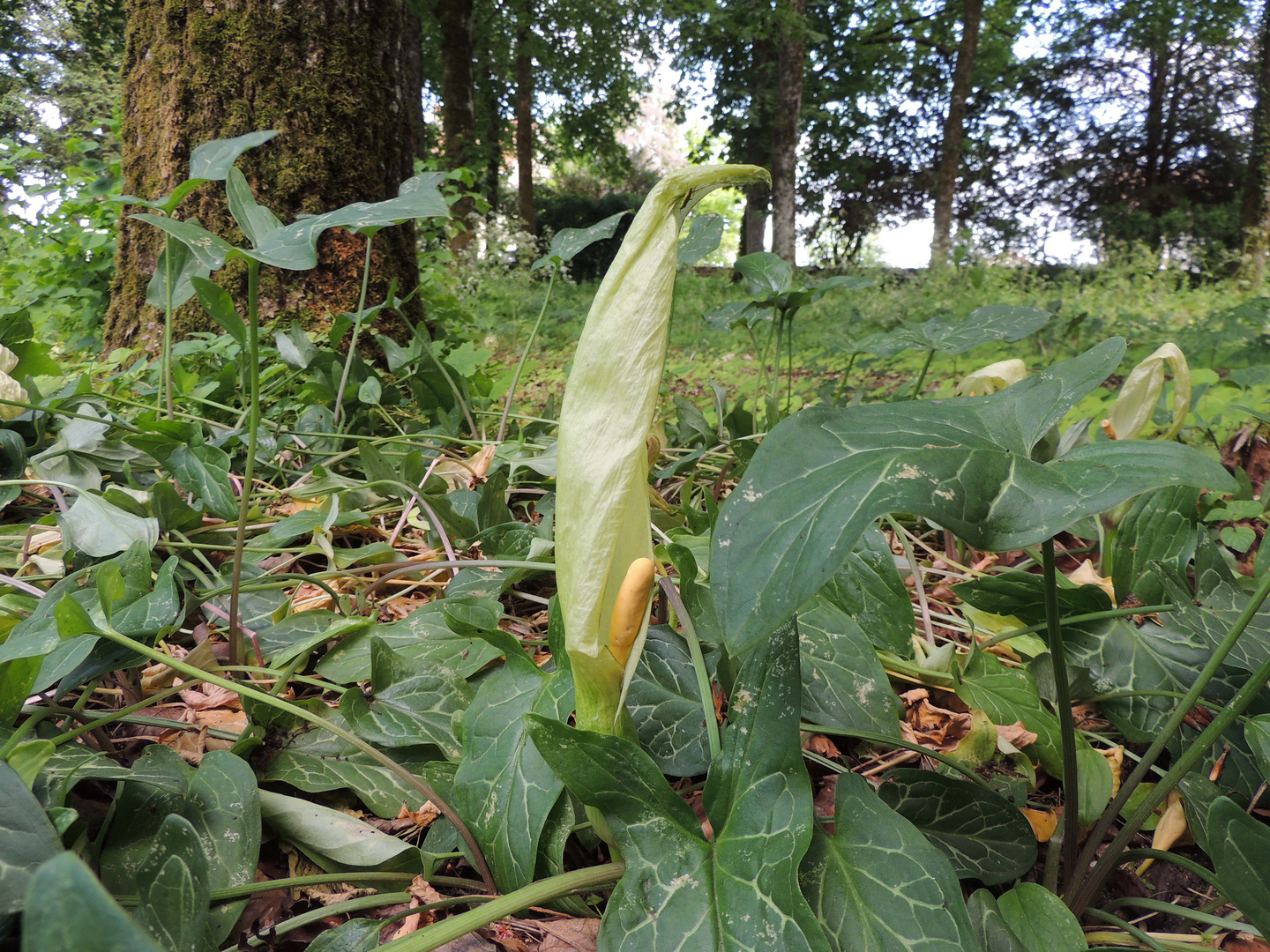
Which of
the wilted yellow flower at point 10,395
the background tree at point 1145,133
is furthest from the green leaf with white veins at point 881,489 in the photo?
the background tree at point 1145,133

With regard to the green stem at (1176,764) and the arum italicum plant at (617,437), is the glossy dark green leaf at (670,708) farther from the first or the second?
the green stem at (1176,764)

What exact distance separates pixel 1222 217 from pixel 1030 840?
16092 mm

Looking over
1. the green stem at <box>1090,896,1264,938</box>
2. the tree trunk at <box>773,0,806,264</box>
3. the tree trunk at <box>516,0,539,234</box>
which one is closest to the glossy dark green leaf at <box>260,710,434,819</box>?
the green stem at <box>1090,896,1264,938</box>

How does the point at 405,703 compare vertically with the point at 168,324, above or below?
below

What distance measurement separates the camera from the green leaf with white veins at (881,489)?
1.26ft

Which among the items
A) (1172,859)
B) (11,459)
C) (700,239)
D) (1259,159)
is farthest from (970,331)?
(1259,159)

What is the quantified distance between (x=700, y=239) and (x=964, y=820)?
1245 mm

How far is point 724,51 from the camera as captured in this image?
1280 cm

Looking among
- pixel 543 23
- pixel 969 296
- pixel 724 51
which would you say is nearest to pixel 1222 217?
pixel 724 51

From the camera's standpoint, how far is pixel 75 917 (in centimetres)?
25

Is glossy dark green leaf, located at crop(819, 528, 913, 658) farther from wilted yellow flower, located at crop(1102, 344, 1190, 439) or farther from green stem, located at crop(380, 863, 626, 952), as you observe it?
wilted yellow flower, located at crop(1102, 344, 1190, 439)

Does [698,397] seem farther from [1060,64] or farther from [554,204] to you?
[1060,64]

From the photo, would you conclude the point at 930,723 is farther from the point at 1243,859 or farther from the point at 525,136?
the point at 525,136

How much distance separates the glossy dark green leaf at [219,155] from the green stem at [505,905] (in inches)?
33.6
